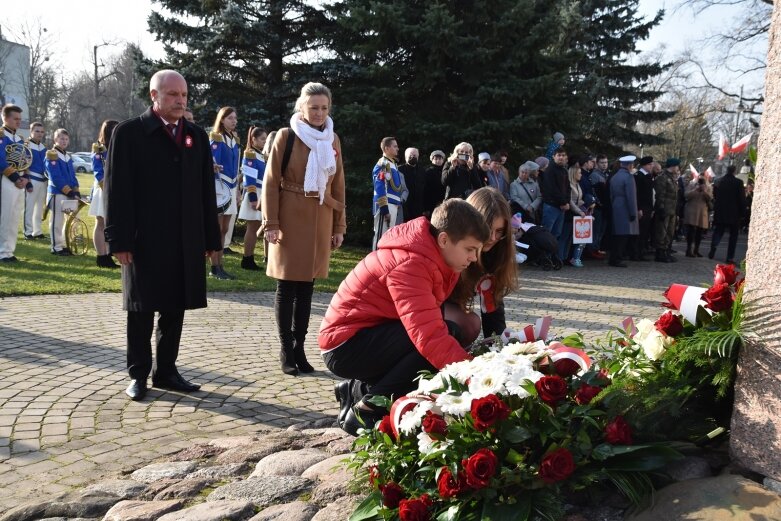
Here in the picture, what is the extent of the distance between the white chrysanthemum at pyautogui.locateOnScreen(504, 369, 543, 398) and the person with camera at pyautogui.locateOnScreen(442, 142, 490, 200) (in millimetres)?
8709

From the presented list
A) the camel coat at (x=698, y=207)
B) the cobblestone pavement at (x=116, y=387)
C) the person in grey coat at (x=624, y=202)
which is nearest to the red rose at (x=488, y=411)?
the cobblestone pavement at (x=116, y=387)

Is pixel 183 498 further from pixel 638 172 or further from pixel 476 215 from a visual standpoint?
pixel 638 172

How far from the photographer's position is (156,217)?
179 inches

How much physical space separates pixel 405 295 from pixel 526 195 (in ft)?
32.6

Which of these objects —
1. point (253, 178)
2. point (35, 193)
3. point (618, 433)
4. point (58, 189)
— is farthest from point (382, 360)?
point (35, 193)

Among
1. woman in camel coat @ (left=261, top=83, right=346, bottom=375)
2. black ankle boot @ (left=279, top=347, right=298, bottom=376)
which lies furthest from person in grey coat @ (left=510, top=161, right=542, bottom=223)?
black ankle boot @ (left=279, top=347, right=298, bottom=376)

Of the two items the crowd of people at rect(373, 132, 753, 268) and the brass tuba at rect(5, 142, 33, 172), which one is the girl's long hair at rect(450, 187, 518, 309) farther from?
the brass tuba at rect(5, 142, 33, 172)

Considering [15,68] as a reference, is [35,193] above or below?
below

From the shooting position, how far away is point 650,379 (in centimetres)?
270

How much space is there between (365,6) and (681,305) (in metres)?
12.1

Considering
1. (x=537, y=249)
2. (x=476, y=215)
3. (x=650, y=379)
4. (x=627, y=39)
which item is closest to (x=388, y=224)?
(x=537, y=249)

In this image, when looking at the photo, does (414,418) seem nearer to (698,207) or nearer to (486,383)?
(486,383)

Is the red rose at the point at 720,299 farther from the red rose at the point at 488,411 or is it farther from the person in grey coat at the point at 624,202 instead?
the person in grey coat at the point at 624,202

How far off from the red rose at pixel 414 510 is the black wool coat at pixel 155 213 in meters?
2.69
